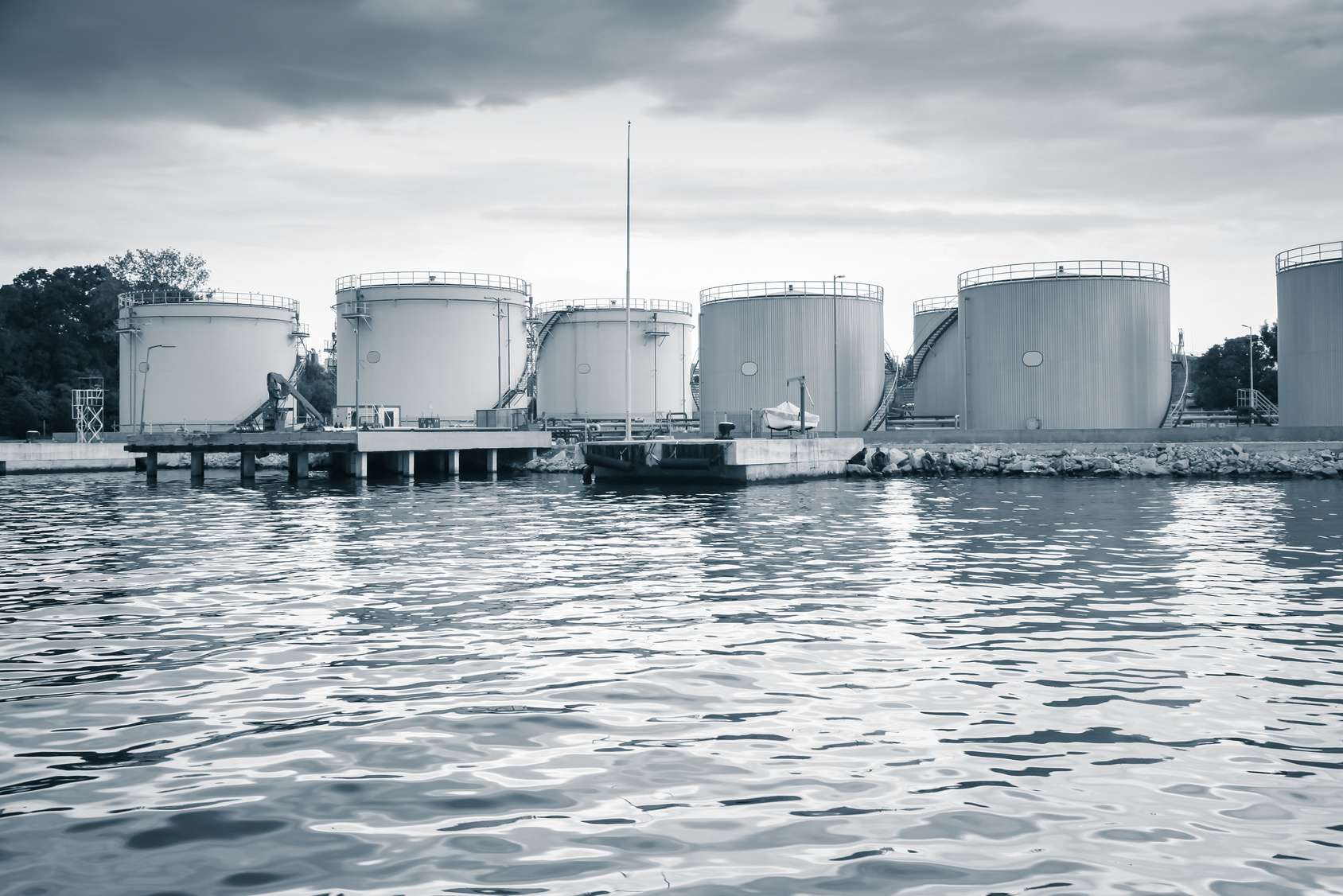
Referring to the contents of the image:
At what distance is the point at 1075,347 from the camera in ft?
181

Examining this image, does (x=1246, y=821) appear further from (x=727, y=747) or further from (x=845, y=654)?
(x=845, y=654)

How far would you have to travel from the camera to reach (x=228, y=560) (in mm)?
18672

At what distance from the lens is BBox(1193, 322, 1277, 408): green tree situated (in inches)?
3233

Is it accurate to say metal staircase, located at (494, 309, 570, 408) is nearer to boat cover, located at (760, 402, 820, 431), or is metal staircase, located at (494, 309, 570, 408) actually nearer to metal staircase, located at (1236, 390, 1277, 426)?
boat cover, located at (760, 402, 820, 431)

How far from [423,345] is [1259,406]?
→ 1813 inches

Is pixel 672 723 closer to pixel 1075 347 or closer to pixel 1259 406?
pixel 1075 347

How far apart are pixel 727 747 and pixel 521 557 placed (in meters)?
11.7

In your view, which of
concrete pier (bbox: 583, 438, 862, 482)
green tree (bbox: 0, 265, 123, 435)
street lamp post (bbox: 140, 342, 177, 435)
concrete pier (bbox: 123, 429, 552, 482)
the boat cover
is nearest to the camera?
concrete pier (bbox: 583, 438, 862, 482)

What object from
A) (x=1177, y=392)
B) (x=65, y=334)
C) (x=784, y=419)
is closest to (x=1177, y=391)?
(x=1177, y=392)

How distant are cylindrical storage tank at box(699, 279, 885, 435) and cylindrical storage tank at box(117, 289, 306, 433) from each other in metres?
27.4

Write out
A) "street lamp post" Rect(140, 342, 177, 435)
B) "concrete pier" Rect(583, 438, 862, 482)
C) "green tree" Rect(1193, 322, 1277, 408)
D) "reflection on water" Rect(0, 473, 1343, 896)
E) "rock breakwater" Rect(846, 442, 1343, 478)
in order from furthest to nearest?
"green tree" Rect(1193, 322, 1277, 408) → "street lamp post" Rect(140, 342, 177, 435) → "rock breakwater" Rect(846, 442, 1343, 478) → "concrete pier" Rect(583, 438, 862, 482) → "reflection on water" Rect(0, 473, 1343, 896)

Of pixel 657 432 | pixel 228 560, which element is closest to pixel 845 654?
pixel 228 560

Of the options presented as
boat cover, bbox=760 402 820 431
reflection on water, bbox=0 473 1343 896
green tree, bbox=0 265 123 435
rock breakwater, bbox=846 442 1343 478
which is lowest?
reflection on water, bbox=0 473 1343 896

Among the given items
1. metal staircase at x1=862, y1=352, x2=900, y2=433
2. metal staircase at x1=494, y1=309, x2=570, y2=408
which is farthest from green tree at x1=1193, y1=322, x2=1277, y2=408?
metal staircase at x1=494, y1=309, x2=570, y2=408
